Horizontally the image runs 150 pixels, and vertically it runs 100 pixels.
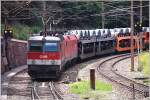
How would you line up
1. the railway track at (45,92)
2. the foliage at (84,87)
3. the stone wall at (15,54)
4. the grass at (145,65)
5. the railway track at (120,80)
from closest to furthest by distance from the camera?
the railway track at (45,92) < the railway track at (120,80) < the foliage at (84,87) < the grass at (145,65) < the stone wall at (15,54)

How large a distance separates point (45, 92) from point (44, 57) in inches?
211

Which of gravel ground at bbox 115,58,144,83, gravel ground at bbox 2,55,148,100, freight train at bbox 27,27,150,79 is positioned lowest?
gravel ground at bbox 115,58,144,83

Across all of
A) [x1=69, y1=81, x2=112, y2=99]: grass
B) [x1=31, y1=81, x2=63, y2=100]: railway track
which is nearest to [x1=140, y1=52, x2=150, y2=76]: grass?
[x1=69, y1=81, x2=112, y2=99]: grass

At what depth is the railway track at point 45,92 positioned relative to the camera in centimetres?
2457

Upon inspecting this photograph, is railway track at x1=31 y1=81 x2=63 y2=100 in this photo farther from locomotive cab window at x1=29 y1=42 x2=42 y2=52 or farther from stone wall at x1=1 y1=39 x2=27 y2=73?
stone wall at x1=1 y1=39 x2=27 y2=73

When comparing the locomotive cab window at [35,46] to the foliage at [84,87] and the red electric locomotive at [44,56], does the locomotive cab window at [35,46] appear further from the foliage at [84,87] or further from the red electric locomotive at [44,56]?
the foliage at [84,87]

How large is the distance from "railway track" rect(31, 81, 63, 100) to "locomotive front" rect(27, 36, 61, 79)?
1.04 metres

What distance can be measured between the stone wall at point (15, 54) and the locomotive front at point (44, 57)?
7.67 m

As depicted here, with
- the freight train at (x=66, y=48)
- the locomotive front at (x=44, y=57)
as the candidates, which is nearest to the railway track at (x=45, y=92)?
the locomotive front at (x=44, y=57)

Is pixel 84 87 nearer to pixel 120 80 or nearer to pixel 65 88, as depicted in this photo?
pixel 65 88

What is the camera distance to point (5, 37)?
3997cm

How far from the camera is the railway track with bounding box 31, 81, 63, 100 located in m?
24.6

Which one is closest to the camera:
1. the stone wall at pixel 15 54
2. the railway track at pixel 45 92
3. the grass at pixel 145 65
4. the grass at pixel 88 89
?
the railway track at pixel 45 92

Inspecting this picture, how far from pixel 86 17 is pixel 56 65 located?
42738 millimetres
